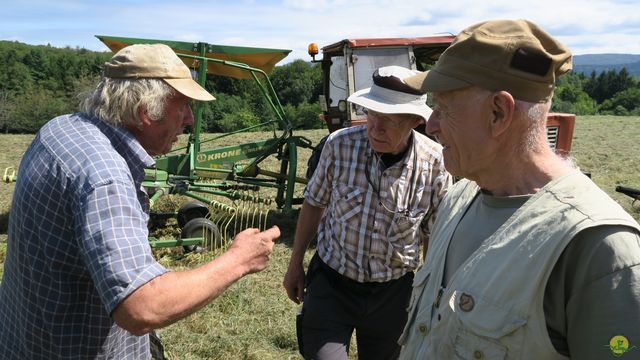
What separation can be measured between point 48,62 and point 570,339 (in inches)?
2161

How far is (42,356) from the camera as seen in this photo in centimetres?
170

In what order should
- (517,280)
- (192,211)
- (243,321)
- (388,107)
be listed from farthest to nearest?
(192,211), (243,321), (388,107), (517,280)

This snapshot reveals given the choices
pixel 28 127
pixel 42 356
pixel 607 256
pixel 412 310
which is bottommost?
pixel 28 127

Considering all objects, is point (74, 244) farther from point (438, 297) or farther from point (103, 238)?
point (438, 297)

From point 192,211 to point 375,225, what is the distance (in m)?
4.68

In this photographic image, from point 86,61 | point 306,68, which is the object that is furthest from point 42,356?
point 86,61

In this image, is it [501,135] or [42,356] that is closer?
[501,135]

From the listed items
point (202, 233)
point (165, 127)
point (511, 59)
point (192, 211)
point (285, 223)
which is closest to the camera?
point (511, 59)

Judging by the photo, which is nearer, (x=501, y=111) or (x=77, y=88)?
(x=501, y=111)

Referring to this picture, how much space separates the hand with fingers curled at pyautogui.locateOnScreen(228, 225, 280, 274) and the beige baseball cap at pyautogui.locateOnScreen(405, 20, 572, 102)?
0.82 metres

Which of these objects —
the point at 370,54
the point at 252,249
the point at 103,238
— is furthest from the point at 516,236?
the point at 370,54

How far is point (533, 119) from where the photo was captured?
1.32 m

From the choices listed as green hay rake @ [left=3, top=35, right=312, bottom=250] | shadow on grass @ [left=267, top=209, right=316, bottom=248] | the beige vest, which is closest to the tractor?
green hay rake @ [left=3, top=35, right=312, bottom=250]

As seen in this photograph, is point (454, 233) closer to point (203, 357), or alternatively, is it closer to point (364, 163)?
point (364, 163)
